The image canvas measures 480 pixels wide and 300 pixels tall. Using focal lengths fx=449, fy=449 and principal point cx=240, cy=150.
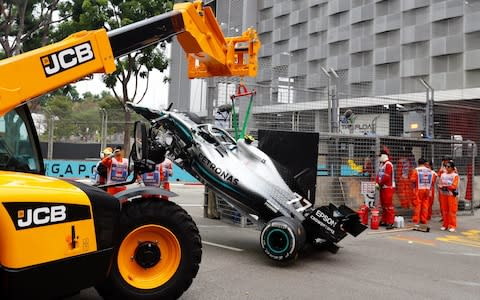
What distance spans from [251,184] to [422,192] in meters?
5.24

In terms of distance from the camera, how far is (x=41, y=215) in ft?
10.6

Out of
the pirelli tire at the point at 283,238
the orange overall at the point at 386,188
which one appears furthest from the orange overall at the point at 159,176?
the orange overall at the point at 386,188

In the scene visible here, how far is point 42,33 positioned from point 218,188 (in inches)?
648

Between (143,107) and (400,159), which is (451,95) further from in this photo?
(143,107)

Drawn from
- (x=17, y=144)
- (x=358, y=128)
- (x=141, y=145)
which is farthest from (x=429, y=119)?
(x=17, y=144)

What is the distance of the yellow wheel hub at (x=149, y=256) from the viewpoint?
418cm

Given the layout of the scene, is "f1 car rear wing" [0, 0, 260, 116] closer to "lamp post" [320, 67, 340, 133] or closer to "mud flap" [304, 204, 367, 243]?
"mud flap" [304, 204, 367, 243]

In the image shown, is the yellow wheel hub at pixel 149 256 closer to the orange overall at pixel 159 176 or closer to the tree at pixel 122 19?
the orange overall at pixel 159 176

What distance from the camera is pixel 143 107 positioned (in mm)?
7355

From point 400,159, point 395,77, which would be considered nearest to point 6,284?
point 400,159

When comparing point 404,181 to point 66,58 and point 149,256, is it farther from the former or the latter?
point 66,58

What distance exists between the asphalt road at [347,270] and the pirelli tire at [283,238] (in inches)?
8.3

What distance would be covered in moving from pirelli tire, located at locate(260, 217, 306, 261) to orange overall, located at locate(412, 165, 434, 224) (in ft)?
16.0

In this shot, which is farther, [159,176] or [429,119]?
[429,119]
